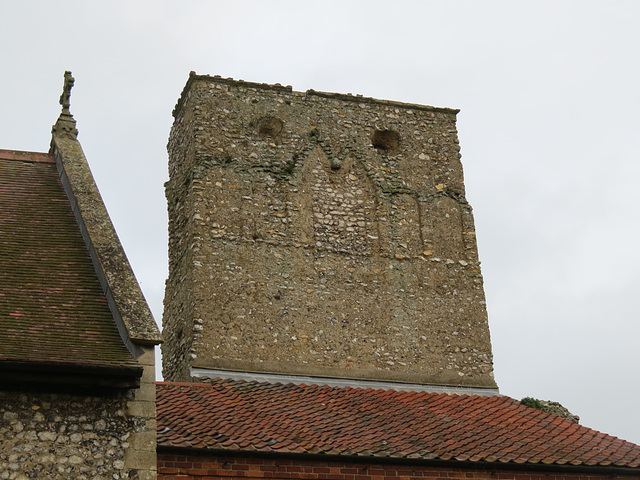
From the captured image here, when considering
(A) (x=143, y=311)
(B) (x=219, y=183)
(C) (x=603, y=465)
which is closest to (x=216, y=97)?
(B) (x=219, y=183)

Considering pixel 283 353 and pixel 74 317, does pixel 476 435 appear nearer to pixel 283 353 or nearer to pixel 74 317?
pixel 283 353

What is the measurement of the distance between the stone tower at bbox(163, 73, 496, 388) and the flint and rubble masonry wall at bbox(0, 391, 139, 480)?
5360 mm

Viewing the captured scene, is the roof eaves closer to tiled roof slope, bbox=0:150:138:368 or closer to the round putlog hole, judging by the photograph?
tiled roof slope, bbox=0:150:138:368

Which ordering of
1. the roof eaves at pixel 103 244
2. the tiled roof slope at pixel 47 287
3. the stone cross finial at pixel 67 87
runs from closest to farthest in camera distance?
1. the tiled roof slope at pixel 47 287
2. the roof eaves at pixel 103 244
3. the stone cross finial at pixel 67 87

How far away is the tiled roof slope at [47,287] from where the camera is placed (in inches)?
392

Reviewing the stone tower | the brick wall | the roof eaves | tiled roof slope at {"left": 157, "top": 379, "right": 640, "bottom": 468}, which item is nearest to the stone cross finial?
the roof eaves

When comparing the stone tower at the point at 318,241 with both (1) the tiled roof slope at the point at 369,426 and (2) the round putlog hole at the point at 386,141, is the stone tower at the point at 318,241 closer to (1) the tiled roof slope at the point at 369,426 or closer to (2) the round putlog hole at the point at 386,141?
(2) the round putlog hole at the point at 386,141

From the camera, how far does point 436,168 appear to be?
60.2ft

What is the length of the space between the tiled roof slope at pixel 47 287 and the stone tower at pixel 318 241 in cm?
343

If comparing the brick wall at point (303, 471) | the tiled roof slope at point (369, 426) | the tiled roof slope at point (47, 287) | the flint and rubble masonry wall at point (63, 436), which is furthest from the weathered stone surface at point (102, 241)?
the brick wall at point (303, 471)

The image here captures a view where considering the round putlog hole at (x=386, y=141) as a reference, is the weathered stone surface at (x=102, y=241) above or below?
below

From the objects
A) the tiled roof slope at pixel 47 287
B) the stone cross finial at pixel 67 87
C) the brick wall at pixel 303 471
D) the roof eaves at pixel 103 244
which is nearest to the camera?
the tiled roof slope at pixel 47 287

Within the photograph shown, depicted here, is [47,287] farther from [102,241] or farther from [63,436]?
[63,436]

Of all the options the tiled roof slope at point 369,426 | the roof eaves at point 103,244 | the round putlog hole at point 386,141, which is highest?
the round putlog hole at point 386,141
